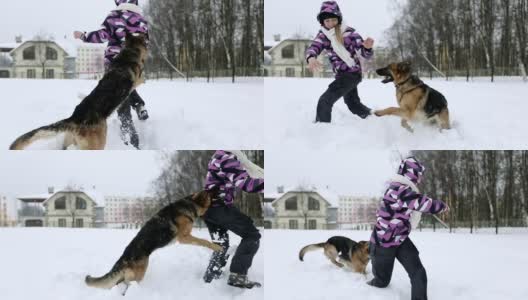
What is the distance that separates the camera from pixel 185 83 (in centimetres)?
315

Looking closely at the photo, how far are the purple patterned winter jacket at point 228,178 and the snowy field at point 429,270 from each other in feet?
1.39

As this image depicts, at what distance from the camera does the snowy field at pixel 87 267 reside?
2.79 meters

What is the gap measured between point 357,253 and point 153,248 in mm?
1023

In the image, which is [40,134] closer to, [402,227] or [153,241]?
[153,241]

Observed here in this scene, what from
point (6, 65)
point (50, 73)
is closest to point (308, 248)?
point (50, 73)

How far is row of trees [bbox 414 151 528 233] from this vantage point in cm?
305

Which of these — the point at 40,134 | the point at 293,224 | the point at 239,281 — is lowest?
the point at 239,281

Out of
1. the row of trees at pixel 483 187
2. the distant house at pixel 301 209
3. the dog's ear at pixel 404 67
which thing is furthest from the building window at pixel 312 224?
the dog's ear at pixel 404 67

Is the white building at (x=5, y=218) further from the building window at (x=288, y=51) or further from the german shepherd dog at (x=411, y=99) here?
the german shepherd dog at (x=411, y=99)

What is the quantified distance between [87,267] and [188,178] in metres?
0.71

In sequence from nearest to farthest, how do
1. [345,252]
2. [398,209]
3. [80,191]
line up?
[398,209] → [345,252] → [80,191]

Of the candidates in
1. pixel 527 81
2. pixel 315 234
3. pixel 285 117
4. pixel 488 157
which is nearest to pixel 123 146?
pixel 285 117

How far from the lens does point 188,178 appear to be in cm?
310

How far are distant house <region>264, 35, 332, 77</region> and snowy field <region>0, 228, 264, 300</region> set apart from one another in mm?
956
